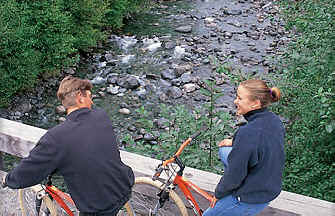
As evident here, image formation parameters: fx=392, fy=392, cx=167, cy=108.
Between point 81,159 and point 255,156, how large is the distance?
1095mm

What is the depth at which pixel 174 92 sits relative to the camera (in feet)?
35.8

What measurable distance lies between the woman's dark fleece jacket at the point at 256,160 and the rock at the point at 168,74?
9219 millimetres

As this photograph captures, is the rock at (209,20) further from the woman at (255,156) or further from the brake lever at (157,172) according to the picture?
the woman at (255,156)

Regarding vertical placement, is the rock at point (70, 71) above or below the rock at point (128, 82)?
below

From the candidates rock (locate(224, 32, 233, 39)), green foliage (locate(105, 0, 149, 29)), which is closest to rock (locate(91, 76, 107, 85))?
green foliage (locate(105, 0, 149, 29))

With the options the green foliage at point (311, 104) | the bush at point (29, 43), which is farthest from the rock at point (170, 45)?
the green foliage at point (311, 104)

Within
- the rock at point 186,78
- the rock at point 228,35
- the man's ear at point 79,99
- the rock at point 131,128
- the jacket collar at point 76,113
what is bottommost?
the rock at point 131,128

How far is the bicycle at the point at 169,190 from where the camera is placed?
3.01 m

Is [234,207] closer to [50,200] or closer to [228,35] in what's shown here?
[50,200]

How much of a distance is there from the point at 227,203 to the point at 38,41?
9.54 meters

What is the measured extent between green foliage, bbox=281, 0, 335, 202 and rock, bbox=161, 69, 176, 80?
646cm

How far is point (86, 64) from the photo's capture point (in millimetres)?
12891

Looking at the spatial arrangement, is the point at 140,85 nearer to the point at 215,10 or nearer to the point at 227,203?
the point at 215,10

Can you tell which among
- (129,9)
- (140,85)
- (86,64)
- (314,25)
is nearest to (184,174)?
(314,25)
